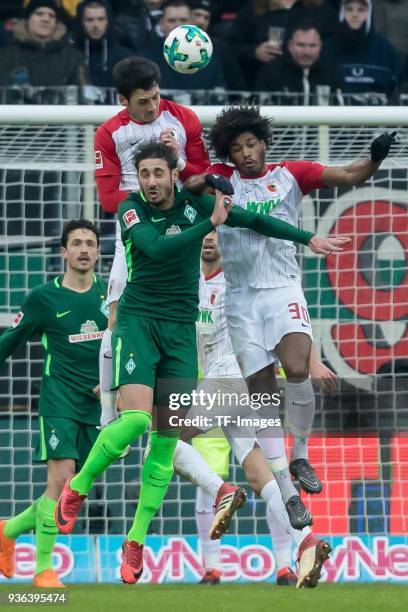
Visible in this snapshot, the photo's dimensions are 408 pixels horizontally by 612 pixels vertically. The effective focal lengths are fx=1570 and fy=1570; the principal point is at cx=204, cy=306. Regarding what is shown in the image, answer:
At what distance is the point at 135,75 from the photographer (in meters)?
8.19

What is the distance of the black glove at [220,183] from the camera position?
7.76 metres

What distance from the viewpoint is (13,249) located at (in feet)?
34.8

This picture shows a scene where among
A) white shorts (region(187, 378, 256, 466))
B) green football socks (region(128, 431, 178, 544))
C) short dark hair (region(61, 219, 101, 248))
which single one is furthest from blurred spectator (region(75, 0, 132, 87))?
green football socks (region(128, 431, 178, 544))

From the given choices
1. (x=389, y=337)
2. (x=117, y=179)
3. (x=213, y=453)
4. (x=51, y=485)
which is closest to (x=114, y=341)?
(x=117, y=179)

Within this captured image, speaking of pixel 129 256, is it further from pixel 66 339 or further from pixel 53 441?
pixel 53 441

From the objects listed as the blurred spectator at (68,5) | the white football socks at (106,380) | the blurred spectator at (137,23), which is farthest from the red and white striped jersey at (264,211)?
the blurred spectator at (68,5)

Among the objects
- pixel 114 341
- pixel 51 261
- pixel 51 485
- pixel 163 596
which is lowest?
pixel 163 596

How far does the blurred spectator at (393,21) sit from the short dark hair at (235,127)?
17.0 feet

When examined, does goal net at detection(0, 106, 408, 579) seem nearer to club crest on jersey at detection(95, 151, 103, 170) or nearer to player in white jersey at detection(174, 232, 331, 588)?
player in white jersey at detection(174, 232, 331, 588)

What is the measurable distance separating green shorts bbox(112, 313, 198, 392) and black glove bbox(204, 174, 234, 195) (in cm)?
73

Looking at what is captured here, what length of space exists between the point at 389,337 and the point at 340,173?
8.52 ft

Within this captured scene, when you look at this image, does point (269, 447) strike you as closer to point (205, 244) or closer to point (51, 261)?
point (205, 244)

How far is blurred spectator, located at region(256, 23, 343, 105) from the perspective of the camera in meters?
12.2

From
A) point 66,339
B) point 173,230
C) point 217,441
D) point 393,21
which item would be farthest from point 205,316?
point 393,21
